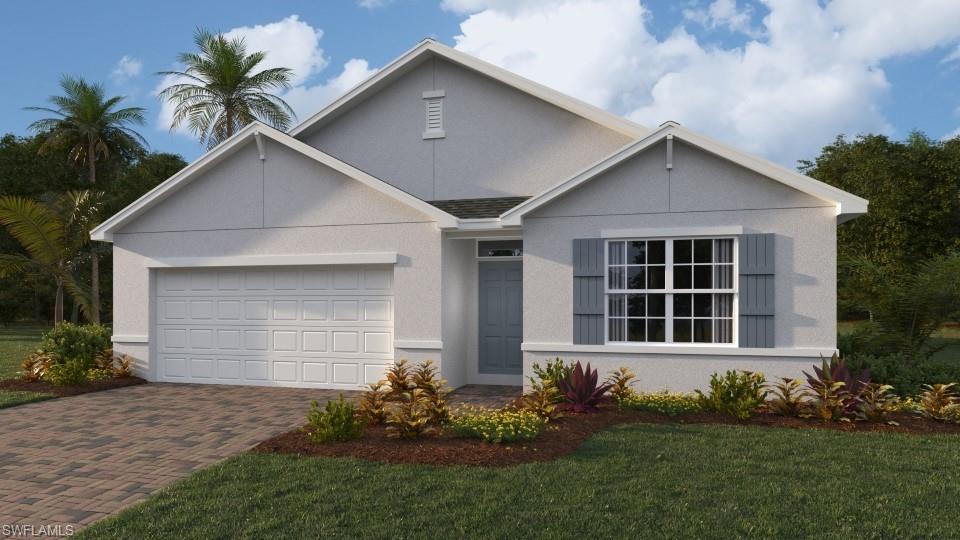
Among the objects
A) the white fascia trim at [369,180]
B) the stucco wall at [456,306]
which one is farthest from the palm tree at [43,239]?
the stucco wall at [456,306]

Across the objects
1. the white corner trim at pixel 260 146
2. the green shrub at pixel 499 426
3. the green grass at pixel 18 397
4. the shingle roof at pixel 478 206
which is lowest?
the green grass at pixel 18 397

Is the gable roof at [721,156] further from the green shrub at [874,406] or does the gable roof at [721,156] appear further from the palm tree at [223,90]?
the palm tree at [223,90]

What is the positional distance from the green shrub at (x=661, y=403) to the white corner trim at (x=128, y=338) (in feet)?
29.6

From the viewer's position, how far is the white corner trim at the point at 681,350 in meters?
9.33

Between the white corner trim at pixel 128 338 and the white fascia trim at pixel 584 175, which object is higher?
the white fascia trim at pixel 584 175

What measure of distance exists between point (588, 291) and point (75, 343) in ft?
31.9

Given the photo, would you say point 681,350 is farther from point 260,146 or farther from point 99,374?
point 99,374

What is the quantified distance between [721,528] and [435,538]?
2.12m

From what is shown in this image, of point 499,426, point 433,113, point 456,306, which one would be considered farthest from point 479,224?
point 499,426

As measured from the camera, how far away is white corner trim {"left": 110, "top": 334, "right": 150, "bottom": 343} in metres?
12.4

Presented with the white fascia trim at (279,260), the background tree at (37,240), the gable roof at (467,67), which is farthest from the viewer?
the background tree at (37,240)

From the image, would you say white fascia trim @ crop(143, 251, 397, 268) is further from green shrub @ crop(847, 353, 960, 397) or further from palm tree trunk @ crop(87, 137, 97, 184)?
palm tree trunk @ crop(87, 137, 97, 184)

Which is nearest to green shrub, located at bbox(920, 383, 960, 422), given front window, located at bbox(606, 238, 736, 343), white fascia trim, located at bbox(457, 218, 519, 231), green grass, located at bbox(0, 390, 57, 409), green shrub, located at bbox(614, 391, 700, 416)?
front window, located at bbox(606, 238, 736, 343)

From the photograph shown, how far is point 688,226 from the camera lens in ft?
31.9
